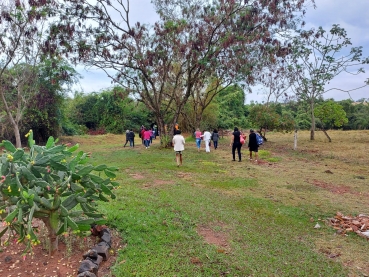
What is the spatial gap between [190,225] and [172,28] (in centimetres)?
1164

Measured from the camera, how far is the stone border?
127 inches

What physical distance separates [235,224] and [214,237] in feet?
2.37

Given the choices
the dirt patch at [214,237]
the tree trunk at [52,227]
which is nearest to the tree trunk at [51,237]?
the tree trunk at [52,227]

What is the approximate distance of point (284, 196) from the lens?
727cm

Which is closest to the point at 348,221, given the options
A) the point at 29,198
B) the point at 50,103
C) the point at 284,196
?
the point at 284,196

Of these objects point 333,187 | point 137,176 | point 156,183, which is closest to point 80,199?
point 156,183

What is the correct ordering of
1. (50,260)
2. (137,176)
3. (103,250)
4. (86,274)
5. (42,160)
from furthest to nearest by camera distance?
(137,176) < (103,250) < (50,260) < (42,160) < (86,274)

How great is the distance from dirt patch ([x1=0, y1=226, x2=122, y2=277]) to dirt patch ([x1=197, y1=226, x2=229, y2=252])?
1291 millimetres

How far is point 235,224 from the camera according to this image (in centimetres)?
514

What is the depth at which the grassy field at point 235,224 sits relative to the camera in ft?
12.2

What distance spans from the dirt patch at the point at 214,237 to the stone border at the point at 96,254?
4.66 feet

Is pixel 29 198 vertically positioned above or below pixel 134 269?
above

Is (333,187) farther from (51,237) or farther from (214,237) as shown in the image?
(51,237)

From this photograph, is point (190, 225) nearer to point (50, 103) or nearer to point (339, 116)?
point (50, 103)
